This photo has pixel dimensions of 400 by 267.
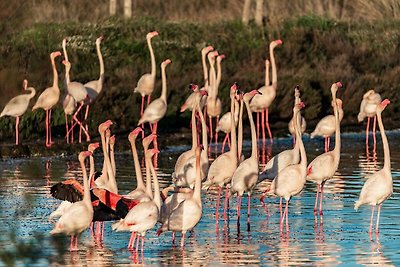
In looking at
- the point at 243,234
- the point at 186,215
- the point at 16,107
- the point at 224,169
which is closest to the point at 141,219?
the point at 186,215

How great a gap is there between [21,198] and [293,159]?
11.9 feet

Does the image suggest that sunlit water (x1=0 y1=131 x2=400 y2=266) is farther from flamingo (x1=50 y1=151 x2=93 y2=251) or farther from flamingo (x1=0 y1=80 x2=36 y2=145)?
flamingo (x1=0 y1=80 x2=36 y2=145)

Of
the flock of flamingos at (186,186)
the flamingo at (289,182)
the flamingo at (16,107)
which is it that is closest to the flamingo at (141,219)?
the flock of flamingos at (186,186)

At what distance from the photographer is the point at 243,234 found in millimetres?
13672

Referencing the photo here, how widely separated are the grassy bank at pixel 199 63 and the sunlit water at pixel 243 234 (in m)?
6.85

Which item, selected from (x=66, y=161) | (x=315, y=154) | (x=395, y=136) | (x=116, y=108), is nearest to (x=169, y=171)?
(x=66, y=161)

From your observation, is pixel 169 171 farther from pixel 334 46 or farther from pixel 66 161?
pixel 334 46

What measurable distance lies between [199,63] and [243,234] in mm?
18702

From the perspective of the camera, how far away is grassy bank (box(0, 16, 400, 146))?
26.2 meters

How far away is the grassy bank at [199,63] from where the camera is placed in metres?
Answer: 26.2

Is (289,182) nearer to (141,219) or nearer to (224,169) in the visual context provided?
(224,169)

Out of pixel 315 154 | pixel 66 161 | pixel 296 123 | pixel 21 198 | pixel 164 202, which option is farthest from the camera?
pixel 315 154

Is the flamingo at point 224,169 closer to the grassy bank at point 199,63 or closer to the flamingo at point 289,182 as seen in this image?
the flamingo at point 289,182

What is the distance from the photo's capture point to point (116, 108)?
1018 inches
